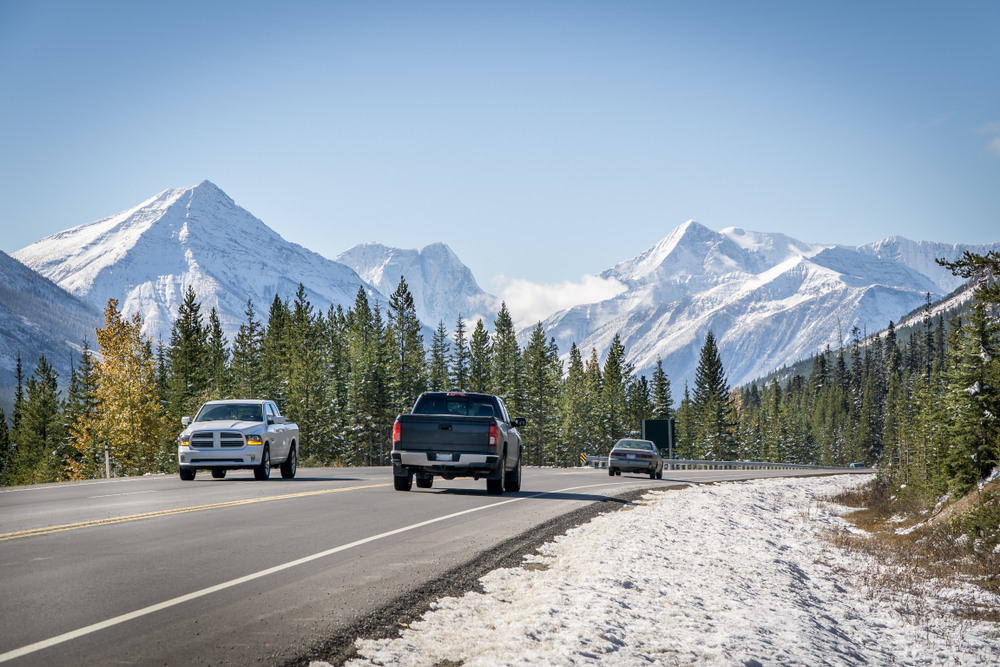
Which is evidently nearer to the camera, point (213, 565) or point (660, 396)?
point (213, 565)

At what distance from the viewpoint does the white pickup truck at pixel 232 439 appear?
69.6ft

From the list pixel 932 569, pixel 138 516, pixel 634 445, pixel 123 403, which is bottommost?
pixel 932 569

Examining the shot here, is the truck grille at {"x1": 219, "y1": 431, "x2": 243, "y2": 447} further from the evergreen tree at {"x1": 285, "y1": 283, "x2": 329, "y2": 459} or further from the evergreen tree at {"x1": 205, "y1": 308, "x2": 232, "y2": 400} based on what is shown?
the evergreen tree at {"x1": 205, "y1": 308, "x2": 232, "y2": 400}

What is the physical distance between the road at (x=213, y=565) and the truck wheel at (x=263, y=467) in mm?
4875

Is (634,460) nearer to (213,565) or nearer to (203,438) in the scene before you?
(203,438)

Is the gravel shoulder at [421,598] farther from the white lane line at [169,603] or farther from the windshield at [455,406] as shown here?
the windshield at [455,406]

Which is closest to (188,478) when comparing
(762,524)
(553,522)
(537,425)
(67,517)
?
(67,517)

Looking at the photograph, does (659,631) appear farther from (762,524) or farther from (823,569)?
(762,524)

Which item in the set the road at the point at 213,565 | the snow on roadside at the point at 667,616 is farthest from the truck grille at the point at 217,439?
the snow on roadside at the point at 667,616

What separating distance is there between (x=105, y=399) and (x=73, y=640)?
57.3 meters

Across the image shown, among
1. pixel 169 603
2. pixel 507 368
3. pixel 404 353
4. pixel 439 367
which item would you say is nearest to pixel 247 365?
pixel 404 353

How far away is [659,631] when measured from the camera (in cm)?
700

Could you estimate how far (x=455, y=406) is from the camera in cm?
1912

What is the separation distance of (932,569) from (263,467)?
1610cm
